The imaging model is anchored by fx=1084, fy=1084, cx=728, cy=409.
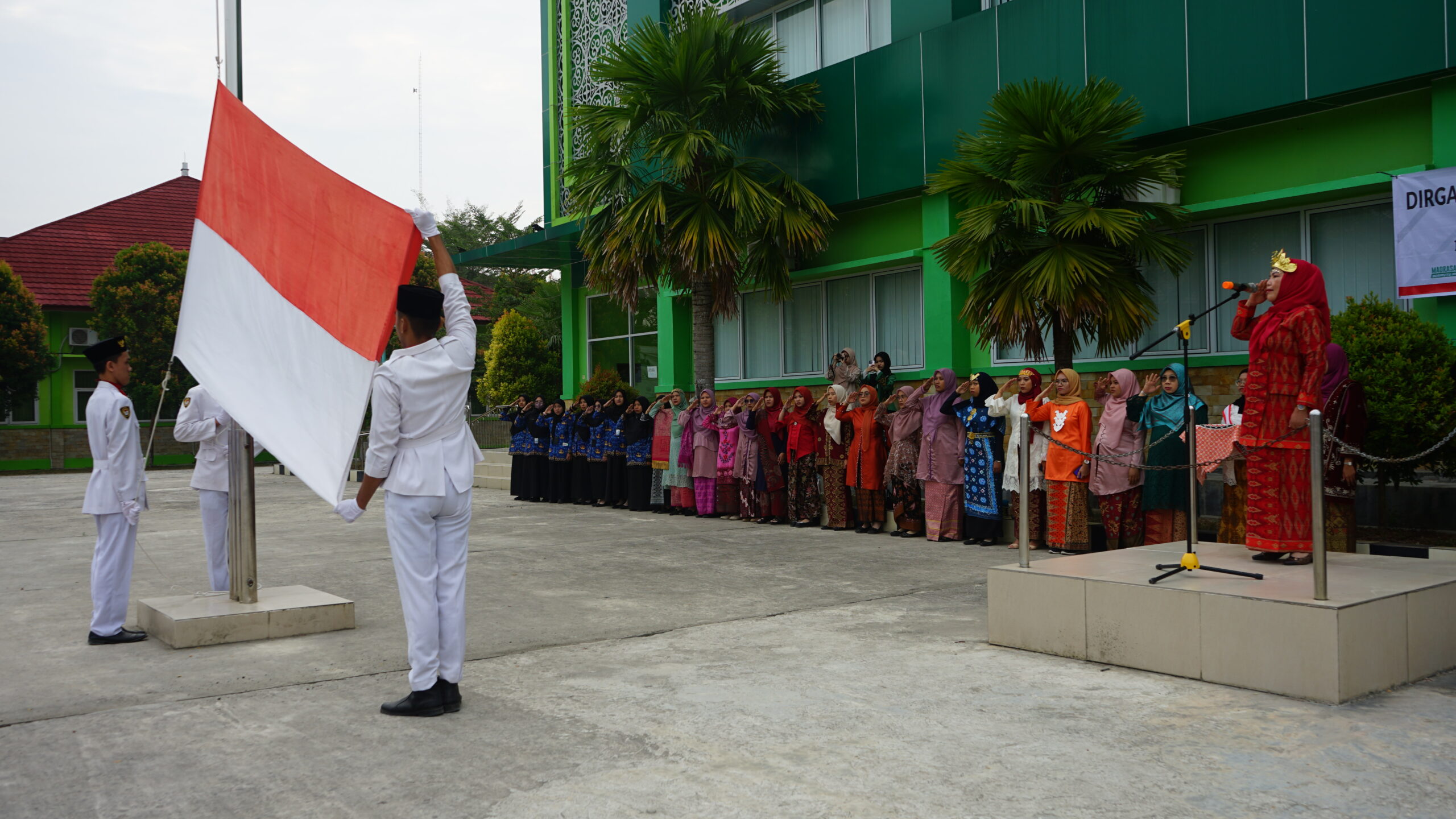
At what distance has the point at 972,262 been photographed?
35.3 feet

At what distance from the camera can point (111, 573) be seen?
22.2 feet

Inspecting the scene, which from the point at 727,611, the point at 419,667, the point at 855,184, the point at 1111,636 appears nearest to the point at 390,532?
the point at 419,667

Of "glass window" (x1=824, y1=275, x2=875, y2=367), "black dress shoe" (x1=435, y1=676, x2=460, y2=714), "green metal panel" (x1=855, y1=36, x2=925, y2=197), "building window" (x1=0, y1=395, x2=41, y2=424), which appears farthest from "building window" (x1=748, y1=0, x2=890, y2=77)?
"building window" (x1=0, y1=395, x2=41, y2=424)

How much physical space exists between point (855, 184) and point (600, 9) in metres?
7.93

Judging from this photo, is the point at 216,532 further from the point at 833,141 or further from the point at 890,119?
the point at 833,141

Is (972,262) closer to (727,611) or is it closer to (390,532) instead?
(727,611)

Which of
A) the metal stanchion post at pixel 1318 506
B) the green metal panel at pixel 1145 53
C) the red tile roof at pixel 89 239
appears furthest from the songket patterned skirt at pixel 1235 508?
the red tile roof at pixel 89 239

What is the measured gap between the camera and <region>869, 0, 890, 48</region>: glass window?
15.1 metres

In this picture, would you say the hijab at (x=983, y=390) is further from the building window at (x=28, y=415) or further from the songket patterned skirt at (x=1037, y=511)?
the building window at (x=28, y=415)

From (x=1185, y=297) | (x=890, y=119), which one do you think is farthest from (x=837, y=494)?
(x=890, y=119)

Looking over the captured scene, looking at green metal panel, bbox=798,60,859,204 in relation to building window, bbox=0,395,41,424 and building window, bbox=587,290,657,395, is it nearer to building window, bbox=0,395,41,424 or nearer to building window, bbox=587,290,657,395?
building window, bbox=587,290,657,395

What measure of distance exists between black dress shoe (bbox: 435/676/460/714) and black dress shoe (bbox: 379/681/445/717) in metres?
0.03

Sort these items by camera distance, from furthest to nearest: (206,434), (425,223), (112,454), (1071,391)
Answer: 1. (1071,391)
2. (206,434)
3. (112,454)
4. (425,223)

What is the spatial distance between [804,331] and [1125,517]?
7.50m
